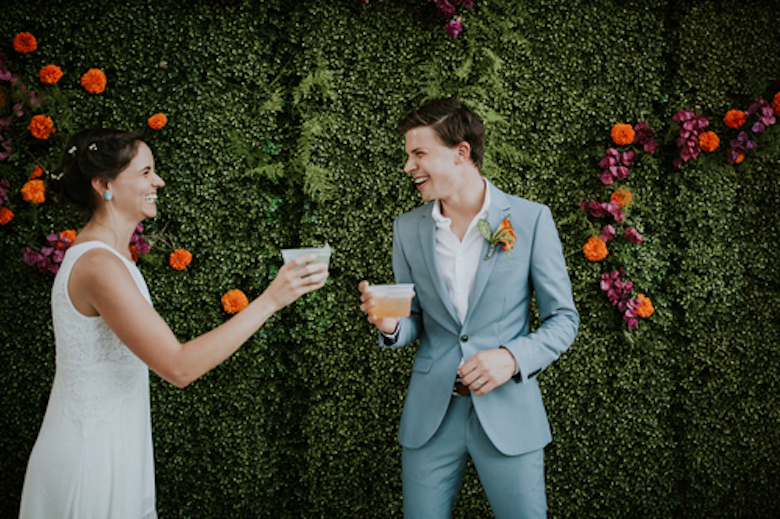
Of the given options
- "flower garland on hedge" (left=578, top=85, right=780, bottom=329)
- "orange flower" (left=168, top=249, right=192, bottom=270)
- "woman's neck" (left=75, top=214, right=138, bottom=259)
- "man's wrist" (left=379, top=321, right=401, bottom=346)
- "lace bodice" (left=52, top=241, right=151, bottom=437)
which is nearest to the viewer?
"lace bodice" (left=52, top=241, right=151, bottom=437)

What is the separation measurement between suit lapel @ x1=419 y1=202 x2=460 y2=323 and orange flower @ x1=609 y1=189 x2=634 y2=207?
179cm

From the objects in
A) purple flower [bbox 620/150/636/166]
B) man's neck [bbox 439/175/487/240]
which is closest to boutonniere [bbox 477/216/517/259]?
man's neck [bbox 439/175/487/240]

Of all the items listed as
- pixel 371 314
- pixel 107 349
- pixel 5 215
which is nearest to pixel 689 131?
pixel 371 314

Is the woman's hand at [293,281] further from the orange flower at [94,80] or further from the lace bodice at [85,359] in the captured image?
A: the orange flower at [94,80]

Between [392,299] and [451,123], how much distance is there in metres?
0.87

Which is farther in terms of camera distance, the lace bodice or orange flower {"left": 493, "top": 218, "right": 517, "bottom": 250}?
orange flower {"left": 493, "top": 218, "right": 517, "bottom": 250}

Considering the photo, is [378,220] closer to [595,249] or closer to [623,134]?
[595,249]

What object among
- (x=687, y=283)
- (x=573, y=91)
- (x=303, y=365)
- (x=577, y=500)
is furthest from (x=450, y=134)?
(x=577, y=500)

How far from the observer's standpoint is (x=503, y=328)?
82.7 inches

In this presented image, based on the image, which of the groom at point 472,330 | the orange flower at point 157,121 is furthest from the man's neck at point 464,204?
the orange flower at point 157,121

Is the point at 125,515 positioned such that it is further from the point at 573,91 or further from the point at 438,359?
the point at 573,91

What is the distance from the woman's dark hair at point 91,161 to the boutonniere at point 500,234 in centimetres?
144

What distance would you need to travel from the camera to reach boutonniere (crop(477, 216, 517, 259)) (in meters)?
2.05

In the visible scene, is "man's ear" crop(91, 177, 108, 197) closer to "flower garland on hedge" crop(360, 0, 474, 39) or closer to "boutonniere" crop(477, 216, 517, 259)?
"boutonniere" crop(477, 216, 517, 259)
